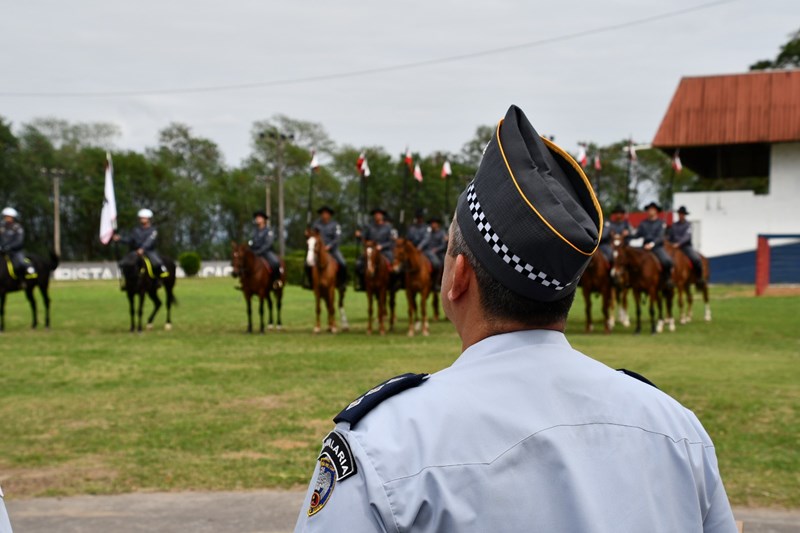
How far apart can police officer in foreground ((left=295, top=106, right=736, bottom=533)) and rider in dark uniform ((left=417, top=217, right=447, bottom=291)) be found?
18.5m

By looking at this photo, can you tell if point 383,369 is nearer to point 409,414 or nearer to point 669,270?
point 669,270

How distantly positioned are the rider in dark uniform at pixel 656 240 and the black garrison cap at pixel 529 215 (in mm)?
18623

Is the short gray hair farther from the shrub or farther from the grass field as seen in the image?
the shrub

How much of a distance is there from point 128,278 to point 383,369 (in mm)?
8410

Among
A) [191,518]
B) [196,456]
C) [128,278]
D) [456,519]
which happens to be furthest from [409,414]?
[128,278]

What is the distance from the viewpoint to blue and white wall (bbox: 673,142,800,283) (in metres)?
41.5

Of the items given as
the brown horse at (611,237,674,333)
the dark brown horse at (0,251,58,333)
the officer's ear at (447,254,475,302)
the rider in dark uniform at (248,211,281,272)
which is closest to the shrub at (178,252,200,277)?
the dark brown horse at (0,251,58,333)

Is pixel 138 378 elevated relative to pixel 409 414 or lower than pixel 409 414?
A: lower

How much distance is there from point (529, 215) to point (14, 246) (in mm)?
20619

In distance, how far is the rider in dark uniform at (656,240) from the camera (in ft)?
65.0

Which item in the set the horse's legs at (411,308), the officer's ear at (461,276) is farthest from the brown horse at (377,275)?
the officer's ear at (461,276)

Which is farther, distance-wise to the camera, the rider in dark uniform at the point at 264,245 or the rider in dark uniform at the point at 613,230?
the rider in dark uniform at the point at 264,245

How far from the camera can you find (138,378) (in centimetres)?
1252

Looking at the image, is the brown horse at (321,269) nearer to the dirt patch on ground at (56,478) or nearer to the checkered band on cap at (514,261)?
the dirt patch on ground at (56,478)
